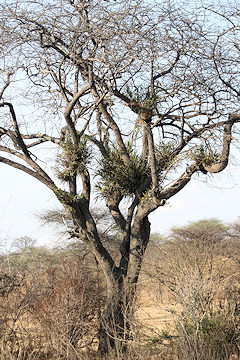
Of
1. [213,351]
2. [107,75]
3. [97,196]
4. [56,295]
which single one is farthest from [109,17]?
[213,351]

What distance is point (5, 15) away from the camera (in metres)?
7.17

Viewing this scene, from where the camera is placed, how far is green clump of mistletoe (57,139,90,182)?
7.86 meters

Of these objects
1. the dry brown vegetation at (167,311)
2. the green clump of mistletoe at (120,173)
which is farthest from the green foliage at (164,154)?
the dry brown vegetation at (167,311)

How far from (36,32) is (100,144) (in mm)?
2520

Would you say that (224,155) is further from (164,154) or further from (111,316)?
(111,316)

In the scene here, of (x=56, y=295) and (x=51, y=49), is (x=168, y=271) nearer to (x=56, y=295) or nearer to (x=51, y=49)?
(x=56, y=295)

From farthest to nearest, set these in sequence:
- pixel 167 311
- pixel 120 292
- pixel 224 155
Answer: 1. pixel 120 292
2. pixel 224 155
3. pixel 167 311

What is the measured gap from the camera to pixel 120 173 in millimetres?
7988

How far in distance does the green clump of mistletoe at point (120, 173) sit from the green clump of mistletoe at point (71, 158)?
45cm

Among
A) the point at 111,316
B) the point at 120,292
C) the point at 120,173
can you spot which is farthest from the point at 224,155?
the point at 111,316

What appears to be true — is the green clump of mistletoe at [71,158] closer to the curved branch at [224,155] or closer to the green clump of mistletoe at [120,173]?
the green clump of mistletoe at [120,173]

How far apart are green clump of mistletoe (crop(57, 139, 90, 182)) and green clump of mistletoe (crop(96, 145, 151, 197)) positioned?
17.6 inches

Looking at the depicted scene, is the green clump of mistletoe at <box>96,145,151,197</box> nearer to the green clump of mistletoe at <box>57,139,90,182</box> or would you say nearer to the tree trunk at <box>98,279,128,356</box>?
the green clump of mistletoe at <box>57,139,90,182</box>

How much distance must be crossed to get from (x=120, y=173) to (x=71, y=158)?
95cm
